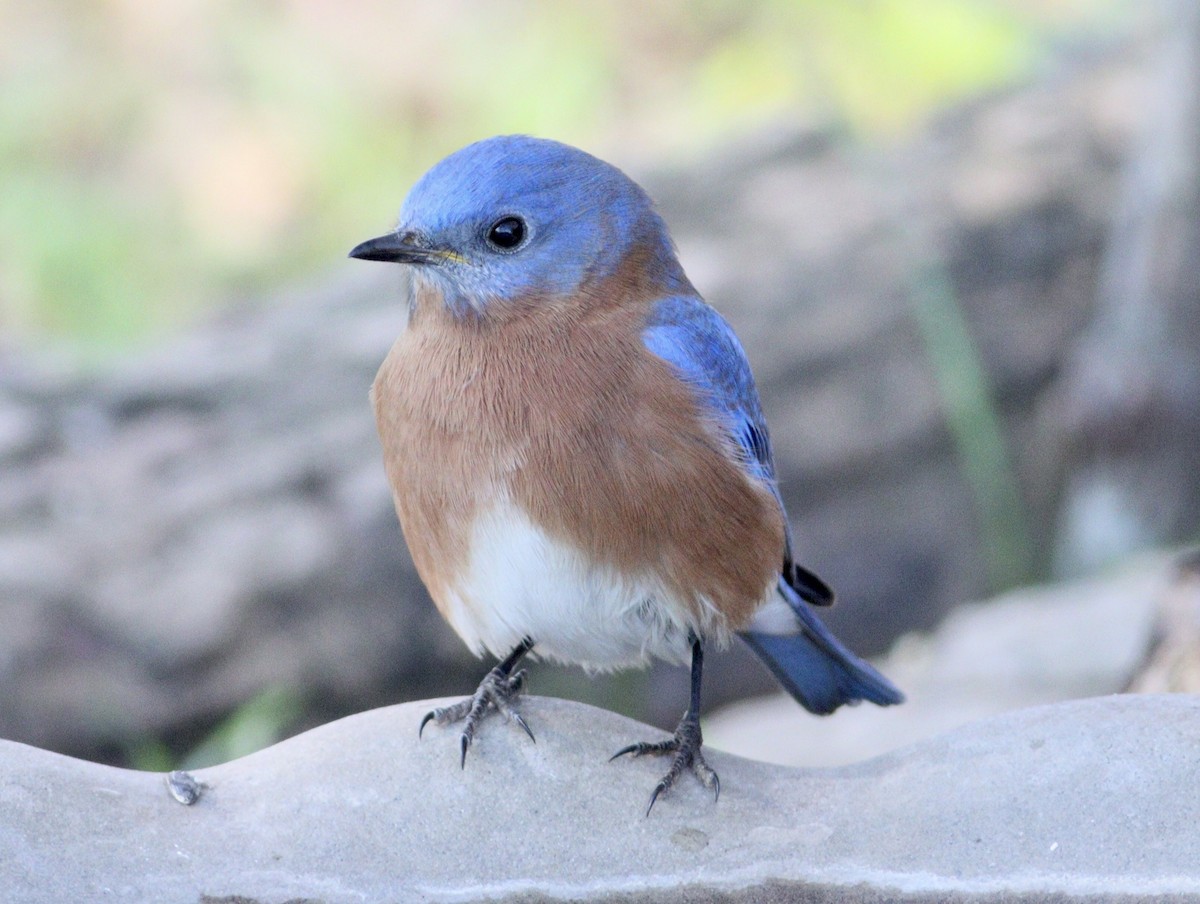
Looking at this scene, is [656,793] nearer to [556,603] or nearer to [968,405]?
[556,603]

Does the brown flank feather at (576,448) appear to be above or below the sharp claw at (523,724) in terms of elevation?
above

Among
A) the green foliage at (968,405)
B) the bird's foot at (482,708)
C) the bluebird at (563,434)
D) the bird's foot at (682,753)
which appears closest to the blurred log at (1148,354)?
the green foliage at (968,405)

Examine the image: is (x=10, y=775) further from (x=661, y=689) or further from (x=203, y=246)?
(x=203, y=246)

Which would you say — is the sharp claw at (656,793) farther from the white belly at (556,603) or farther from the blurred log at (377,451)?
the blurred log at (377,451)

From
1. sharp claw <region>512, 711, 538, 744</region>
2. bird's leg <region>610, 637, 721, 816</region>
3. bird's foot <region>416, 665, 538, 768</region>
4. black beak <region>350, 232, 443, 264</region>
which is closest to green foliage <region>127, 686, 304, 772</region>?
bird's foot <region>416, 665, 538, 768</region>

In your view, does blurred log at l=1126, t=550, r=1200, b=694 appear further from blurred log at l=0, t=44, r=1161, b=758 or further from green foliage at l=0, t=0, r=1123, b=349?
green foliage at l=0, t=0, r=1123, b=349

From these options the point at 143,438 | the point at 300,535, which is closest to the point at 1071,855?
the point at 300,535

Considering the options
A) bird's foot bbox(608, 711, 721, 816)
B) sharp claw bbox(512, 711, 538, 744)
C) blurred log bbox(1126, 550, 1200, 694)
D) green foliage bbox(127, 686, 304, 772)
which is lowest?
green foliage bbox(127, 686, 304, 772)
